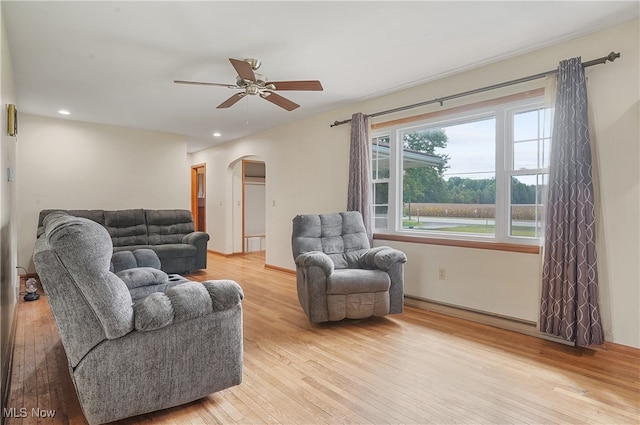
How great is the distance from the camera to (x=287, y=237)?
552 cm

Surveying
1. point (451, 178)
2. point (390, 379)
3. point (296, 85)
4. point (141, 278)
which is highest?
point (296, 85)

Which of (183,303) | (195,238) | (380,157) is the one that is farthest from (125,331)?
(195,238)

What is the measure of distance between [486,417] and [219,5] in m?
3.00

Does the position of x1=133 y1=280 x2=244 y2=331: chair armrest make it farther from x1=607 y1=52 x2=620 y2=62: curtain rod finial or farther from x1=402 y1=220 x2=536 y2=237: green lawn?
x1=607 y1=52 x2=620 y2=62: curtain rod finial

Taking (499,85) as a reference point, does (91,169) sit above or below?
below

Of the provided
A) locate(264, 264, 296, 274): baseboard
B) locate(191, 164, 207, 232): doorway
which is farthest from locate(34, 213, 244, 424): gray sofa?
locate(191, 164, 207, 232): doorway

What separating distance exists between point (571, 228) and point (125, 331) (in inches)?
122

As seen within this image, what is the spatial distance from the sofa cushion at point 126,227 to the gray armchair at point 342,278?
316 cm

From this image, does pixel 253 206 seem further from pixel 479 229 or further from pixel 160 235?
→ pixel 479 229

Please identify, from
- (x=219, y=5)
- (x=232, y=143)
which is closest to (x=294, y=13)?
(x=219, y=5)

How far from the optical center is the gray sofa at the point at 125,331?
4.93ft

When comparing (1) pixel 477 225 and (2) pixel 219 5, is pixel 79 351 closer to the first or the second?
(2) pixel 219 5

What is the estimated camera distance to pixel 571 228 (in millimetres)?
2555

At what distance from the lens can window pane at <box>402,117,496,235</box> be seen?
11.0 ft
